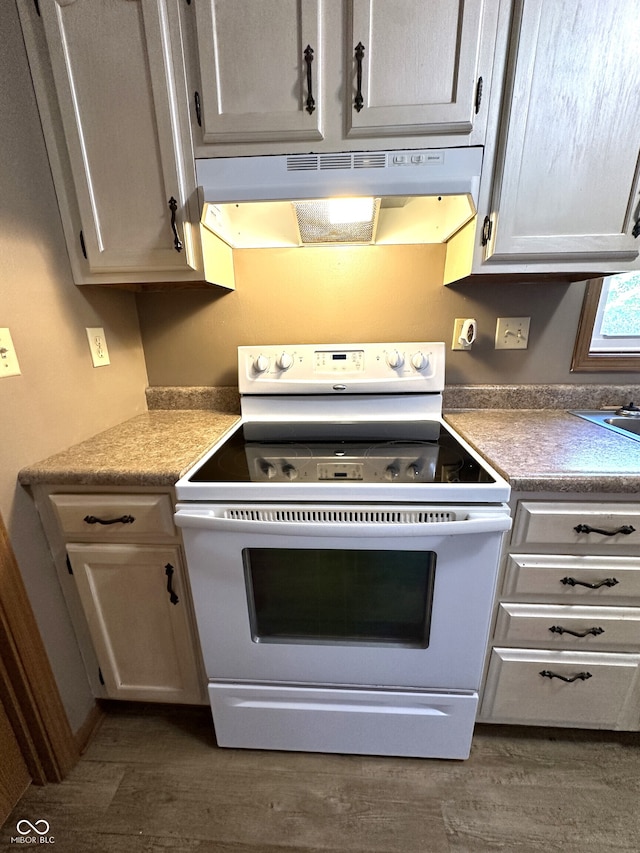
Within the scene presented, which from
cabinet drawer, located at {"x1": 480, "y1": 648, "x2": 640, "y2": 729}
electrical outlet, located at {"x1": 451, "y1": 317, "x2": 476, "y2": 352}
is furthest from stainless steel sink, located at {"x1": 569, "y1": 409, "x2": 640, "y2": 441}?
cabinet drawer, located at {"x1": 480, "y1": 648, "x2": 640, "y2": 729}

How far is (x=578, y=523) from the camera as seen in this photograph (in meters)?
0.87

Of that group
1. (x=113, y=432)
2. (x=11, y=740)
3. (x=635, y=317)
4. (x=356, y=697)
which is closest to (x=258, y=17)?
(x=113, y=432)

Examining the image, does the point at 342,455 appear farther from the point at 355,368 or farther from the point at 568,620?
the point at 568,620

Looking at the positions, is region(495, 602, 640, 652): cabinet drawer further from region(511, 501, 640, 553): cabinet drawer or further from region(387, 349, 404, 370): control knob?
region(387, 349, 404, 370): control knob

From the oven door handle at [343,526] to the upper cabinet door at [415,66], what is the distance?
3.30ft

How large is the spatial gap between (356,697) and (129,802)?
28.9 inches

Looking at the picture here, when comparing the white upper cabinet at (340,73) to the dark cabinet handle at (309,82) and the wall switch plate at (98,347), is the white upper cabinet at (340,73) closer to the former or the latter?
the dark cabinet handle at (309,82)

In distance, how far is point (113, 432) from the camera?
122 cm

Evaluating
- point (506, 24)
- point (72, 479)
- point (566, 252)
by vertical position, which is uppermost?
point (506, 24)

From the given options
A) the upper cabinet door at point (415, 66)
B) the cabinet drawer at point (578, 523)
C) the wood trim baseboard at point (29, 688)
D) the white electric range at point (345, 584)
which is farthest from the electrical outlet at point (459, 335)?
the wood trim baseboard at point (29, 688)

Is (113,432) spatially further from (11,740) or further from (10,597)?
(11,740)

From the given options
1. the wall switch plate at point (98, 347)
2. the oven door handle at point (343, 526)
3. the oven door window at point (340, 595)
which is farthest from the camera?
the wall switch plate at point (98, 347)

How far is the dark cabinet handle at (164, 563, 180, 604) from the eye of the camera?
990 mm

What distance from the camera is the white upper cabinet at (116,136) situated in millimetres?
896
